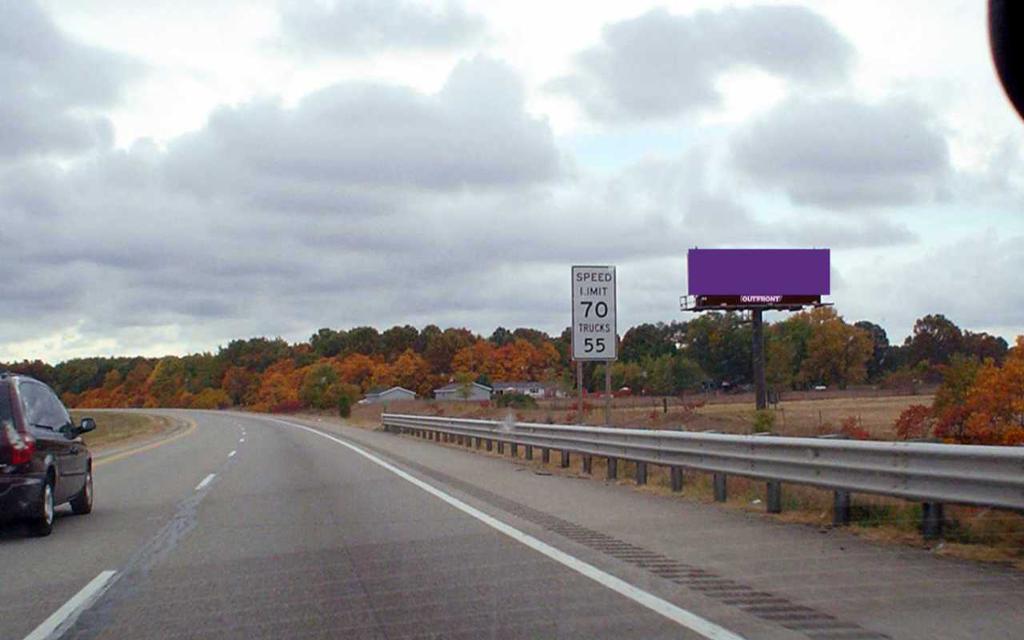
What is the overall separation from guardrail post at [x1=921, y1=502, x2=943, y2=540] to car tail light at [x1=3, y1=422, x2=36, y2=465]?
949 cm

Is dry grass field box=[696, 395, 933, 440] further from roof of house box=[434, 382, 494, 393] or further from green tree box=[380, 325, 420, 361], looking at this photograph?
green tree box=[380, 325, 420, 361]

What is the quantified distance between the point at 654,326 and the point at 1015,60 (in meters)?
109

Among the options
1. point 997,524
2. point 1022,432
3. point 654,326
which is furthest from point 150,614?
point 654,326

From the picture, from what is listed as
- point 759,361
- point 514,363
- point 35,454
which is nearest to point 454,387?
point 514,363

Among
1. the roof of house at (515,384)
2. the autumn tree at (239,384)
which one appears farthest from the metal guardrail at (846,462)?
the autumn tree at (239,384)

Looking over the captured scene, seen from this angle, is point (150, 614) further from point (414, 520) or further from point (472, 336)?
point (472, 336)

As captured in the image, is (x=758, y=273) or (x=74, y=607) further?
(x=758, y=273)

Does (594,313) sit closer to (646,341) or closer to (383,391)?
(646,341)

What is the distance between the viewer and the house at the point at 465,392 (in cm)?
9150

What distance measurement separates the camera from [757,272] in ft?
205

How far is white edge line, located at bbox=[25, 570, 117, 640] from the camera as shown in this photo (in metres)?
7.92

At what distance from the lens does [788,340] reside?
8356cm

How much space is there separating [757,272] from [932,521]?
5265 centimetres

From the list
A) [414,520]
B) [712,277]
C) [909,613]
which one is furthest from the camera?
[712,277]
